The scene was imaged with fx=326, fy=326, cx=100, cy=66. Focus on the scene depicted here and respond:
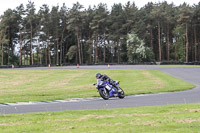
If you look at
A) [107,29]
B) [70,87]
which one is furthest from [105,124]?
[107,29]

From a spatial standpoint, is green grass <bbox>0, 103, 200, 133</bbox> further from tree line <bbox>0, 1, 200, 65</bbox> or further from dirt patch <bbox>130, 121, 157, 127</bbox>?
tree line <bbox>0, 1, 200, 65</bbox>

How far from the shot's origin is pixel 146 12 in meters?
99.4

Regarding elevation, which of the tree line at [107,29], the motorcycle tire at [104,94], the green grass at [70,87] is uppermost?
the tree line at [107,29]

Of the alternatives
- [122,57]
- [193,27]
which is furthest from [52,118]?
[122,57]

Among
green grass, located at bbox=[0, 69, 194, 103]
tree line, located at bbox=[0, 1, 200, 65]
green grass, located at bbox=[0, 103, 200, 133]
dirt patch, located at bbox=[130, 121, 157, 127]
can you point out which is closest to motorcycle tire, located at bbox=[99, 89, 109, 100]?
green grass, located at bbox=[0, 69, 194, 103]

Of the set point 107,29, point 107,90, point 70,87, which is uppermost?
point 107,29

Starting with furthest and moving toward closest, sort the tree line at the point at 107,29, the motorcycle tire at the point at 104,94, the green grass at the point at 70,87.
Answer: the tree line at the point at 107,29
the green grass at the point at 70,87
the motorcycle tire at the point at 104,94

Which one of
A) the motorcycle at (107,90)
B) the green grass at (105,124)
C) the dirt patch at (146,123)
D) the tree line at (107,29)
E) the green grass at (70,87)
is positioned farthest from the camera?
the tree line at (107,29)

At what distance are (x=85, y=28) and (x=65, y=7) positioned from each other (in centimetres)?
922

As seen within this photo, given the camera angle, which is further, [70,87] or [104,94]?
[70,87]

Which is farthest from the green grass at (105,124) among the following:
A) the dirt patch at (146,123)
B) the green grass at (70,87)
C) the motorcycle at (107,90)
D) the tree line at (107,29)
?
the tree line at (107,29)

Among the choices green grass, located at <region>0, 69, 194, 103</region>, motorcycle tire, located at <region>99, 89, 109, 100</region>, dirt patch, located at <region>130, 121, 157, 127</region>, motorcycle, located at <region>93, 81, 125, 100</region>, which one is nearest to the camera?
dirt patch, located at <region>130, 121, 157, 127</region>

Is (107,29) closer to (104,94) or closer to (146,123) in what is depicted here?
(104,94)

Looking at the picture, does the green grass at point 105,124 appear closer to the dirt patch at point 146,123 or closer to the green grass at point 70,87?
the dirt patch at point 146,123
